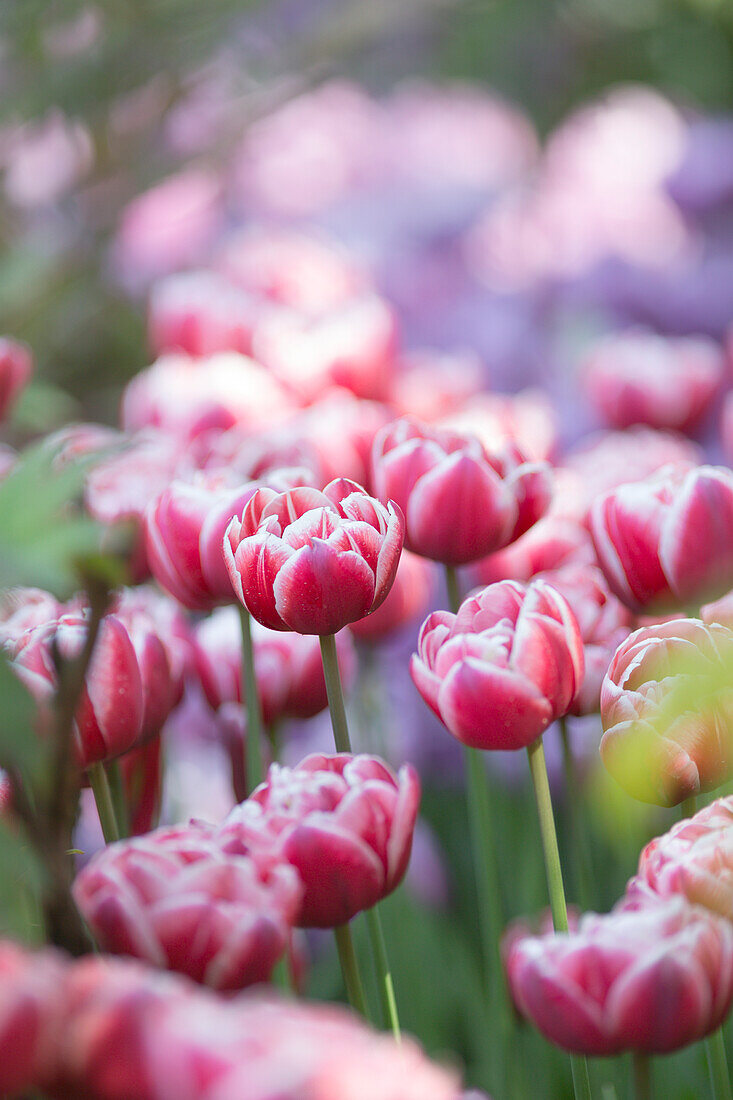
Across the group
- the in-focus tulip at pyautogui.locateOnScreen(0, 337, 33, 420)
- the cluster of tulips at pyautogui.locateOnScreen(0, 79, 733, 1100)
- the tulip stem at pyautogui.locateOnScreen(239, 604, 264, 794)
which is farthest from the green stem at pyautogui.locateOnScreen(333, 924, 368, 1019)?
the in-focus tulip at pyautogui.locateOnScreen(0, 337, 33, 420)

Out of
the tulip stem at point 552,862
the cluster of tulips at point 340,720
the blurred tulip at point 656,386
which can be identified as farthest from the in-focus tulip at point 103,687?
the blurred tulip at point 656,386

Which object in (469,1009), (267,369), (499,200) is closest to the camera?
(469,1009)

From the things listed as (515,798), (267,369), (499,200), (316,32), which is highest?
(316,32)

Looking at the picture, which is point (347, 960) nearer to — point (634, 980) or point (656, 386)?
point (634, 980)

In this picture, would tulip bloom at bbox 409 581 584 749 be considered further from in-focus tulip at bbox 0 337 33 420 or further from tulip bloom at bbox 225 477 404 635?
in-focus tulip at bbox 0 337 33 420

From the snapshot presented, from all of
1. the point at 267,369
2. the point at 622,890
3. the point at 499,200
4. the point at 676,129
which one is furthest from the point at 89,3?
the point at 676,129

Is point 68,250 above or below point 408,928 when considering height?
above

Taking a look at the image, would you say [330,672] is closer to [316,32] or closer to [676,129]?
[316,32]

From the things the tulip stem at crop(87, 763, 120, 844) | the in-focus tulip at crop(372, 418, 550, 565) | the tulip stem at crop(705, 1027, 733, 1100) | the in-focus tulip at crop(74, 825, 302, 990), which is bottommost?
the tulip stem at crop(705, 1027, 733, 1100)
